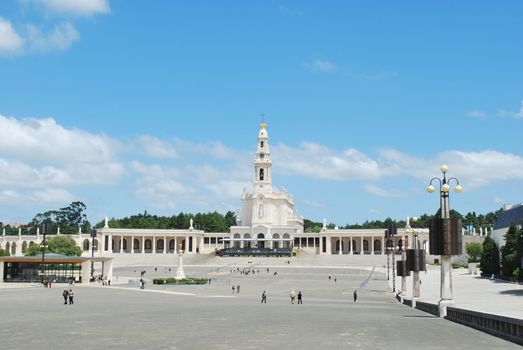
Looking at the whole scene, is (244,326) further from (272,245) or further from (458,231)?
(272,245)

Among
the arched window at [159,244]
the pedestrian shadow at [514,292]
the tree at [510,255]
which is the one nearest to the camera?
the pedestrian shadow at [514,292]

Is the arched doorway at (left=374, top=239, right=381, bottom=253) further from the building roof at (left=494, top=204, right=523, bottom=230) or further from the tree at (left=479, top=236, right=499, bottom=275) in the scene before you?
the tree at (left=479, top=236, right=499, bottom=275)

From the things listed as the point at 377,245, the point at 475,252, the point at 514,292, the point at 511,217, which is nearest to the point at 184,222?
the point at 377,245

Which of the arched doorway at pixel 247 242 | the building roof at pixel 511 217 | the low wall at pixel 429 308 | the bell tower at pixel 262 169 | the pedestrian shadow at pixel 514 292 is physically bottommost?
the pedestrian shadow at pixel 514 292

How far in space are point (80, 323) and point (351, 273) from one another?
251ft

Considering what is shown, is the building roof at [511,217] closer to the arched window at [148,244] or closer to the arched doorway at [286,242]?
the arched doorway at [286,242]

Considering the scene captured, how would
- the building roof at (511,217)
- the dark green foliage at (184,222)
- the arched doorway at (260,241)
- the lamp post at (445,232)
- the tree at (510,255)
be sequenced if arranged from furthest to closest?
1. the dark green foliage at (184,222)
2. the arched doorway at (260,241)
3. the building roof at (511,217)
4. the tree at (510,255)
5. the lamp post at (445,232)

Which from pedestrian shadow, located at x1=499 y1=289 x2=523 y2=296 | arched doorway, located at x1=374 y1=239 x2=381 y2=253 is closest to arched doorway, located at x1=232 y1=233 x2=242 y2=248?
arched doorway, located at x1=374 y1=239 x2=381 y2=253

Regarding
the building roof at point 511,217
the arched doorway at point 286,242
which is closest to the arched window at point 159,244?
the arched doorway at point 286,242

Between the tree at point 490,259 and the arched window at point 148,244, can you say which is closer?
the tree at point 490,259

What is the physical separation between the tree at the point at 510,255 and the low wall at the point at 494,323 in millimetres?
49490

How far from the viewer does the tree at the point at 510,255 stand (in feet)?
238

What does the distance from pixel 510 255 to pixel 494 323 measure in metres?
56.4

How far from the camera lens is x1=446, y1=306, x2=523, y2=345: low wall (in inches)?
720
